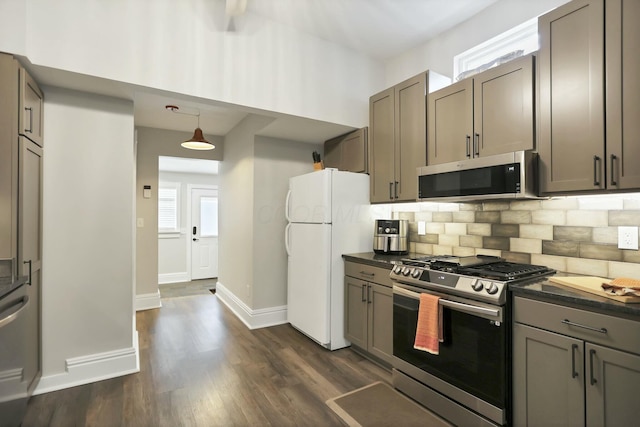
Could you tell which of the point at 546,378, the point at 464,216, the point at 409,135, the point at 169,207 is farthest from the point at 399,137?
the point at 169,207

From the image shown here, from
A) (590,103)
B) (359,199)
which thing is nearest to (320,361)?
(359,199)

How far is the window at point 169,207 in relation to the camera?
644 cm

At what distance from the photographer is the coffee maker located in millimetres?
3070

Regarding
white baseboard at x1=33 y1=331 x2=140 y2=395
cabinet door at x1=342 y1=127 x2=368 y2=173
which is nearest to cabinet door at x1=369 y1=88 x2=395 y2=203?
cabinet door at x1=342 y1=127 x2=368 y2=173

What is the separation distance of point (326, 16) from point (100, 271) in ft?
9.33

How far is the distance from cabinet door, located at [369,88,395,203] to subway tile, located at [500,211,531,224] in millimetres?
954

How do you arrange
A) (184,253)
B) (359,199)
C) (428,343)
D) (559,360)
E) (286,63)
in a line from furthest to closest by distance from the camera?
(184,253) < (359,199) < (286,63) < (428,343) < (559,360)

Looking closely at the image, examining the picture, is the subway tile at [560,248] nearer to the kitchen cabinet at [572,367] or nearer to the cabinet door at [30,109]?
the kitchen cabinet at [572,367]

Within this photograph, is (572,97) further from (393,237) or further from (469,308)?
(393,237)

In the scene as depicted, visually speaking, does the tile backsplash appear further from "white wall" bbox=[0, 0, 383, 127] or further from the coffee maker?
"white wall" bbox=[0, 0, 383, 127]

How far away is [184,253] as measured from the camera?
6566 millimetres

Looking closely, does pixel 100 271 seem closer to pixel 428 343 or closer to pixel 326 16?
pixel 428 343

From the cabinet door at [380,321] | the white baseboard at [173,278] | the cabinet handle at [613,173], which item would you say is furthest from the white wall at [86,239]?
the white baseboard at [173,278]

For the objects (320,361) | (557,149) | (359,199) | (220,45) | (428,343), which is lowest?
(320,361)
